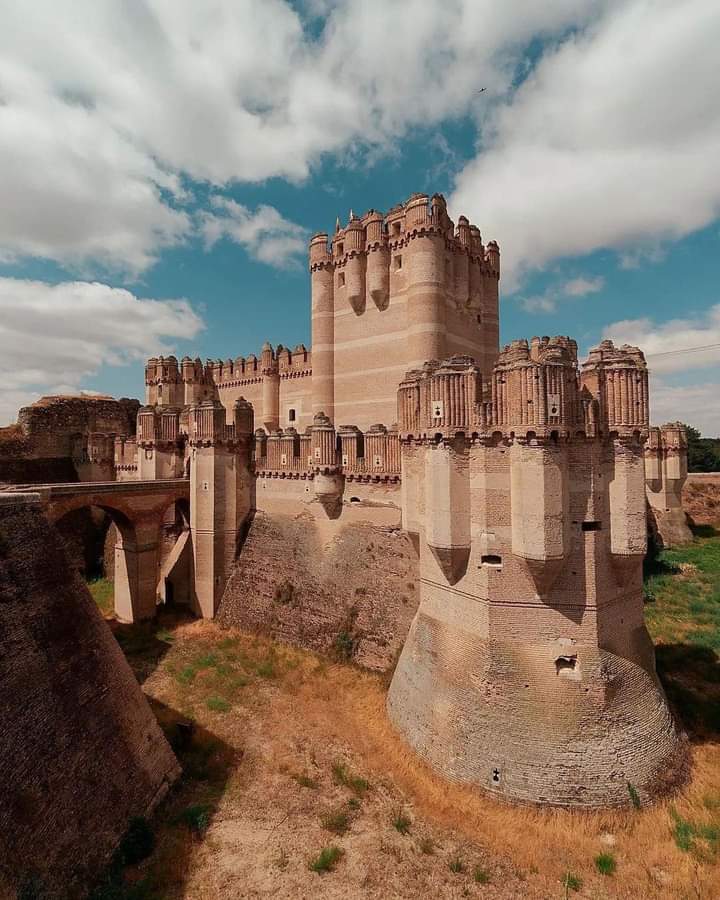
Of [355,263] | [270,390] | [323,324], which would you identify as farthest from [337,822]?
[270,390]

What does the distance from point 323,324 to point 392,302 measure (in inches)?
161

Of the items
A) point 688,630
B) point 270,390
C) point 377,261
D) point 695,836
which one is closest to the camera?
point 695,836

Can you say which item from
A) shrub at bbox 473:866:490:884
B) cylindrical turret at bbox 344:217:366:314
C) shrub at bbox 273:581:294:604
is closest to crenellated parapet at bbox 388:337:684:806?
shrub at bbox 473:866:490:884

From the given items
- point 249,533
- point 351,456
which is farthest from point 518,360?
point 249,533

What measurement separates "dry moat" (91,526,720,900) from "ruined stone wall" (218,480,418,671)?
1688mm

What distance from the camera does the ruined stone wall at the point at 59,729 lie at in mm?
7195

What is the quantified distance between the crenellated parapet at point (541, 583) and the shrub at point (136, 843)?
6.07m

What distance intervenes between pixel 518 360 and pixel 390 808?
1038cm

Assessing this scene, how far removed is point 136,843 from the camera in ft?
27.1

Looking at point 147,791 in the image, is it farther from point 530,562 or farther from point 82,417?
point 82,417

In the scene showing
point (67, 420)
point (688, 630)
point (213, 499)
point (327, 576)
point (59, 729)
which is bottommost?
point (688, 630)

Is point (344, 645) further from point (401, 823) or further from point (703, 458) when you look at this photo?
point (703, 458)

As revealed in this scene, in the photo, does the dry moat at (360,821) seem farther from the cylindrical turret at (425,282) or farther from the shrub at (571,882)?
the cylindrical turret at (425,282)

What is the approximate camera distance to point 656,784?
9.70m
